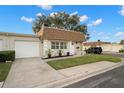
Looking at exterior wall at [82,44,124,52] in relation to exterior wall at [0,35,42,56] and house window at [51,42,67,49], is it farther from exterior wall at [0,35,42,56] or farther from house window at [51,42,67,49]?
exterior wall at [0,35,42,56]

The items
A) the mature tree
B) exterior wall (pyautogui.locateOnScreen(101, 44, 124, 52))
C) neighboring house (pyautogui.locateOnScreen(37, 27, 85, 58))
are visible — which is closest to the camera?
neighboring house (pyautogui.locateOnScreen(37, 27, 85, 58))

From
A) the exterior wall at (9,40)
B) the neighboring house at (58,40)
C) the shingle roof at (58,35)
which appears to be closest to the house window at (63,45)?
the neighboring house at (58,40)

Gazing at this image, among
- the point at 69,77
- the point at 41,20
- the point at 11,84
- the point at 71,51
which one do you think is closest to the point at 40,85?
the point at 11,84

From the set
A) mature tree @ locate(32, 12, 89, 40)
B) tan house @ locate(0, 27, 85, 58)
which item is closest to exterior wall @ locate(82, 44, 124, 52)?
mature tree @ locate(32, 12, 89, 40)

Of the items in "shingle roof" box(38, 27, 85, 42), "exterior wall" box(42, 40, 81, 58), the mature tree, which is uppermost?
the mature tree

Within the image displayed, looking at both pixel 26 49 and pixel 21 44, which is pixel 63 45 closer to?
pixel 26 49

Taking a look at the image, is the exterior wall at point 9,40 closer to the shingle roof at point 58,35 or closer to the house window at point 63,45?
the shingle roof at point 58,35

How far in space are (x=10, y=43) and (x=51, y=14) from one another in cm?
2340

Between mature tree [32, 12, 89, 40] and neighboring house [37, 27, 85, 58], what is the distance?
52.8ft

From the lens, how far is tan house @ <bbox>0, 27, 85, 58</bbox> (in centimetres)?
1391

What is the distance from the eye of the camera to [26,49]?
50.0 feet

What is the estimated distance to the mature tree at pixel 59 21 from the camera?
3466 centimetres

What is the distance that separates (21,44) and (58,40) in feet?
17.5

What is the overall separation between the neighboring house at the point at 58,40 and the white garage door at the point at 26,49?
1.05 m
